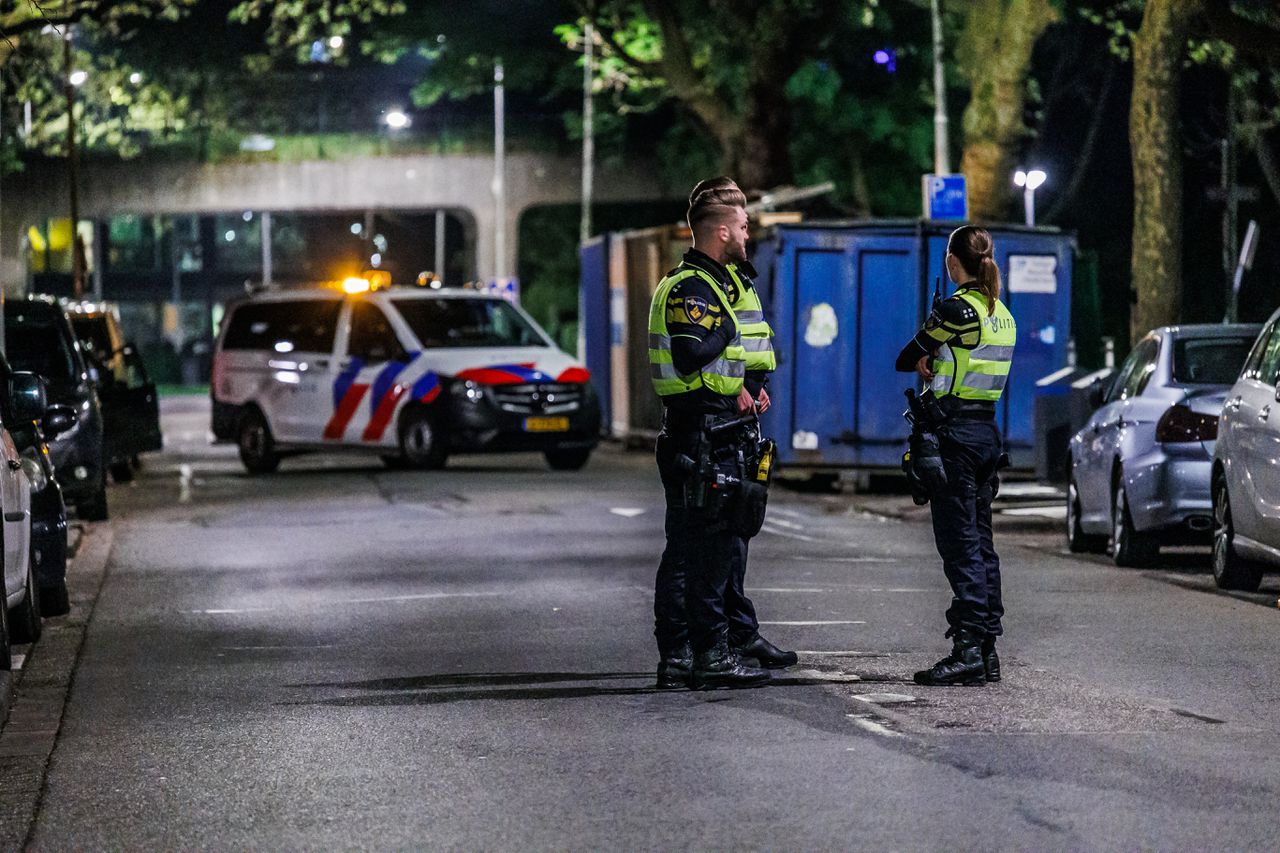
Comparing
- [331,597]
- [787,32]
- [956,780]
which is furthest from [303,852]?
[787,32]

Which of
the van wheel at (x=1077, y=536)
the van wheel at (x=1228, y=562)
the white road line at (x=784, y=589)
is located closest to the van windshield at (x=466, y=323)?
the van wheel at (x=1077, y=536)

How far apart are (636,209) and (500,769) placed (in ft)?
179

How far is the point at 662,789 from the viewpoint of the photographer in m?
7.23

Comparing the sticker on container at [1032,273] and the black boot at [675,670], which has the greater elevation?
the sticker on container at [1032,273]

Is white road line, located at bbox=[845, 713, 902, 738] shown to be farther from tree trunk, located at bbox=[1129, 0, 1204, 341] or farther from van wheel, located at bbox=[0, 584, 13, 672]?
tree trunk, located at bbox=[1129, 0, 1204, 341]

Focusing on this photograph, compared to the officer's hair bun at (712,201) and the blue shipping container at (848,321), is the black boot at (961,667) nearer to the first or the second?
the officer's hair bun at (712,201)

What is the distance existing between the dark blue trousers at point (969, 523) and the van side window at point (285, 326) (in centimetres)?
1702

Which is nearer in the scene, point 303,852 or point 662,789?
point 303,852

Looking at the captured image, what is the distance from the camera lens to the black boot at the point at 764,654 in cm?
966

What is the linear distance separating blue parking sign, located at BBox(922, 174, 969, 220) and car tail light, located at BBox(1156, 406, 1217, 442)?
1118 centimetres

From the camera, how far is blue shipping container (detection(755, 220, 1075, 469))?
22734mm

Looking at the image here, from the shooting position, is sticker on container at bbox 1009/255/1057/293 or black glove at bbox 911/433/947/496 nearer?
black glove at bbox 911/433/947/496

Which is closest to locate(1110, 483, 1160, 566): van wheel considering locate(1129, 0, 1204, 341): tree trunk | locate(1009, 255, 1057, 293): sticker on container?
locate(1129, 0, 1204, 341): tree trunk

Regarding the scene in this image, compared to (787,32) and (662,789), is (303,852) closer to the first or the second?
(662,789)
